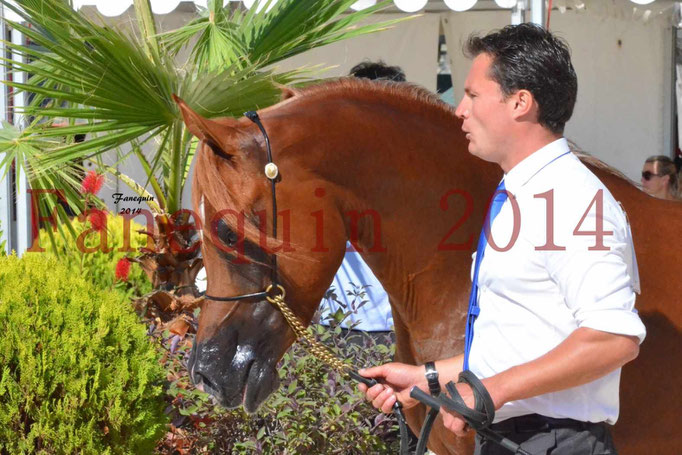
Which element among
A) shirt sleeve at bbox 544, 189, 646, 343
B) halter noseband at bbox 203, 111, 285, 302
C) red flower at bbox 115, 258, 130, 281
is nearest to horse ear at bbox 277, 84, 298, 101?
halter noseband at bbox 203, 111, 285, 302

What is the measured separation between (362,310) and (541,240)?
8.86 ft

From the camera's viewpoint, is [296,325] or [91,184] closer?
[296,325]

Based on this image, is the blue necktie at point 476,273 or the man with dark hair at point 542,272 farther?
the blue necktie at point 476,273

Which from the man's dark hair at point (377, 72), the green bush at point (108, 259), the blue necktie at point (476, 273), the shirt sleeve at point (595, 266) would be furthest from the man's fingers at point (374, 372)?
the green bush at point (108, 259)

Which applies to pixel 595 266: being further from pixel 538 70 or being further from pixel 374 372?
pixel 374 372

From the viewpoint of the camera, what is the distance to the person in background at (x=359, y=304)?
3.86 meters

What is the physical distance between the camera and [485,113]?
1.51 metres

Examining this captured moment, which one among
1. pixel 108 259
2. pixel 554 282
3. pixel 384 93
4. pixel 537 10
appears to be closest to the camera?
pixel 554 282

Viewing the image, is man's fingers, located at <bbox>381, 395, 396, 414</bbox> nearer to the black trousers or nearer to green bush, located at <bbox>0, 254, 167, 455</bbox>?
the black trousers

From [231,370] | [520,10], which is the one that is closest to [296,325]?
[231,370]

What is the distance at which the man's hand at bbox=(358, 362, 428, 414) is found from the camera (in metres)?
1.66

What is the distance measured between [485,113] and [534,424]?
0.65 meters

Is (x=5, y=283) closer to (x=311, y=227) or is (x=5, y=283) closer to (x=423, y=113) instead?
(x=311, y=227)

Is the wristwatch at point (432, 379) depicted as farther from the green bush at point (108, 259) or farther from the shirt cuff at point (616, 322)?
the green bush at point (108, 259)
